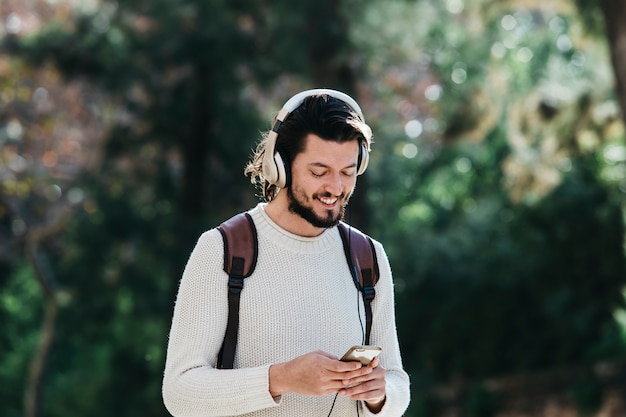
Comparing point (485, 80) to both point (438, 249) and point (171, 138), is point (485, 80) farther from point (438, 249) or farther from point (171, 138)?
point (171, 138)

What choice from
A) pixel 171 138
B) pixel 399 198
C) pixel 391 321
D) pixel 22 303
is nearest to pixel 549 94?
pixel 399 198

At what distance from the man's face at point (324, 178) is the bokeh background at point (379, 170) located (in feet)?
37.9

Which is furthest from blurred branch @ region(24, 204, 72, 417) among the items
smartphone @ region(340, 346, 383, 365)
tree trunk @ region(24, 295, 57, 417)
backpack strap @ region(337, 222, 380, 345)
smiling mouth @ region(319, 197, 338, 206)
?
smartphone @ region(340, 346, 383, 365)

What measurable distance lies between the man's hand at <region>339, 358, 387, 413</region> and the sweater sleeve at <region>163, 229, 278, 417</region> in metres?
0.22

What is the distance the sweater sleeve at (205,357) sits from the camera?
135 inches

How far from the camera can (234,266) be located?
3578mm

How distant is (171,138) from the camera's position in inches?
857

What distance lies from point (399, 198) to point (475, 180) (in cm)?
155

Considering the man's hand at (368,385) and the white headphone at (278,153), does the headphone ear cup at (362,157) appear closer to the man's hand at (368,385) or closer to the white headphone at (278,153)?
the white headphone at (278,153)

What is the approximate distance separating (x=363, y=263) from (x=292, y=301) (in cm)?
27

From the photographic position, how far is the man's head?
11.8 feet

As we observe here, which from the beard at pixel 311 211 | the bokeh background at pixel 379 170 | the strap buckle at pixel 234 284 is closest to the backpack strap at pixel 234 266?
the strap buckle at pixel 234 284

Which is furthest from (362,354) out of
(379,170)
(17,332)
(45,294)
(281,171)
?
(17,332)

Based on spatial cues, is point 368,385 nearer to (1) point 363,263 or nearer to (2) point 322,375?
(2) point 322,375
